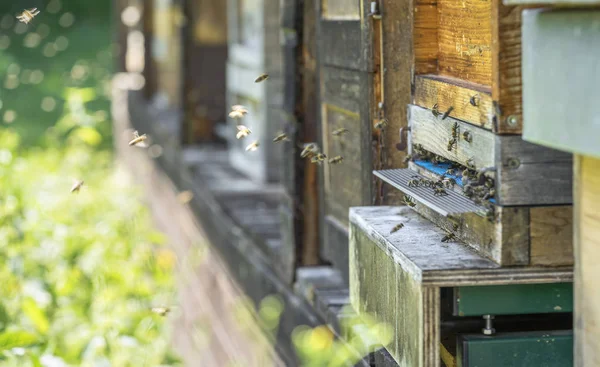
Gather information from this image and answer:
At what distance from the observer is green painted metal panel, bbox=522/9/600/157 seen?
1.71 meters

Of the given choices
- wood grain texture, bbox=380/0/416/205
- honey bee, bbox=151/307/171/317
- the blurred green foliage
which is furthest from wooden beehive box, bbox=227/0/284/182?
wood grain texture, bbox=380/0/416/205

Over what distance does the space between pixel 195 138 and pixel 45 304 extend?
12.3 ft

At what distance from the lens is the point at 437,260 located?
232cm

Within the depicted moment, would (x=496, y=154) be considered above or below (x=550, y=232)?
above

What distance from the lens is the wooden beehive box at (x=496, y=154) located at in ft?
7.17

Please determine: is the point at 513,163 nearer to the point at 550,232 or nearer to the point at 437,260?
the point at 550,232

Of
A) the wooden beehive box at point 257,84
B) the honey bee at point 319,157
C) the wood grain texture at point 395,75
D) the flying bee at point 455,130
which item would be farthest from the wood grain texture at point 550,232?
the wooden beehive box at point 257,84

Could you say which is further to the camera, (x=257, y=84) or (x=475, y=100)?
(x=257, y=84)

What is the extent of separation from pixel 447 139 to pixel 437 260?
16.3 inches

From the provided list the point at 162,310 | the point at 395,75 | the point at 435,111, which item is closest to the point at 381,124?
the point at 395,75

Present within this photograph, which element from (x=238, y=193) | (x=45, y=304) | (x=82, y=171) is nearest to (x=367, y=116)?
(x=45, y=304)

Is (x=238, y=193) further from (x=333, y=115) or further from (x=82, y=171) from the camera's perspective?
(x=82, y=171)

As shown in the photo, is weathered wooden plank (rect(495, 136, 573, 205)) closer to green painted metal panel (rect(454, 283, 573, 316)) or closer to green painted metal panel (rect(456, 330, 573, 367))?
green painted metal panel (rect(454, 283, 573, 316))

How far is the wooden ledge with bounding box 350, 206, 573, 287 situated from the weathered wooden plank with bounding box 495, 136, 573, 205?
15 cm
